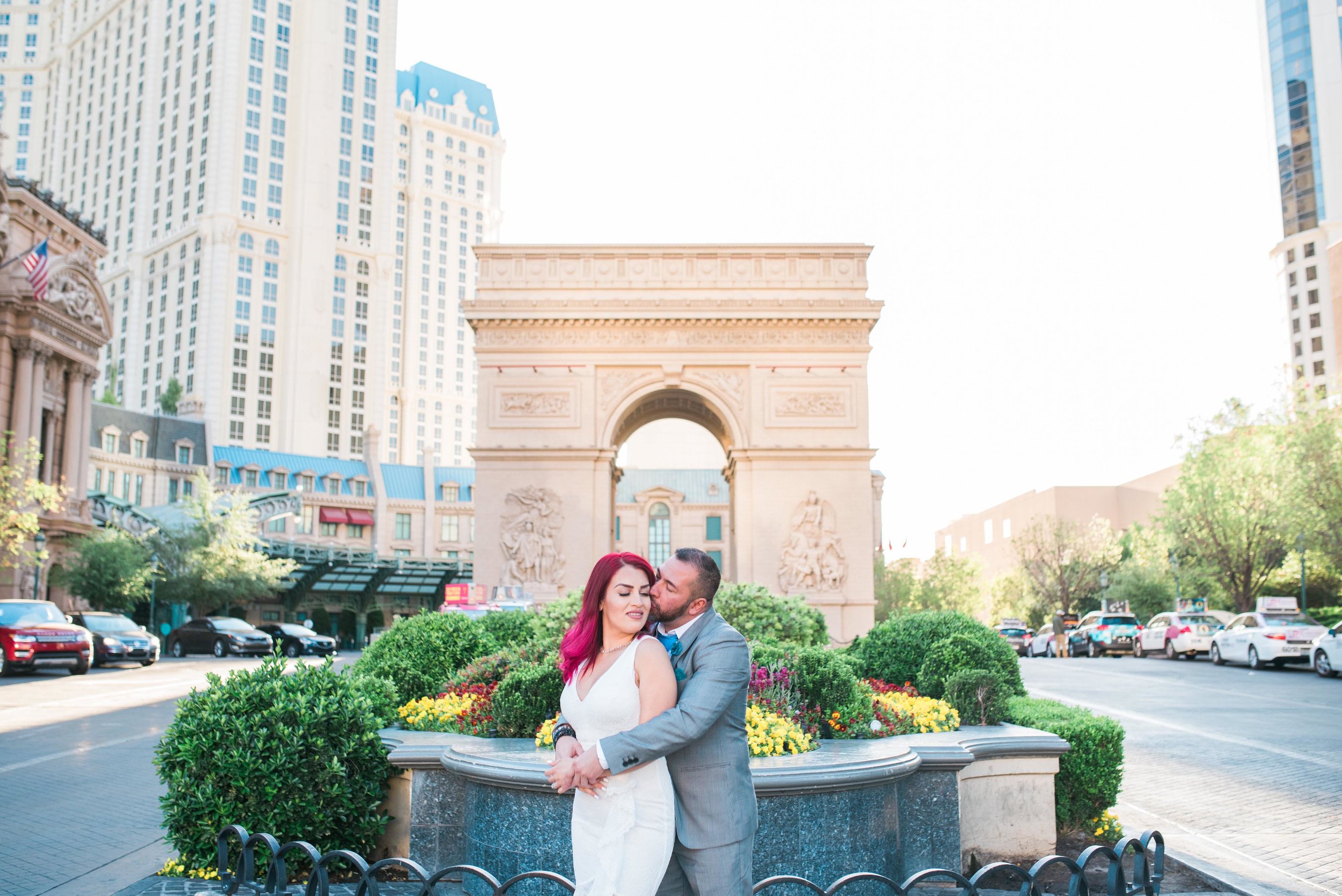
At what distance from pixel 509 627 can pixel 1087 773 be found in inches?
241

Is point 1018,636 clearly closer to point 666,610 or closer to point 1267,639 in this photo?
point 1267,639

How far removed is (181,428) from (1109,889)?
2641 inches

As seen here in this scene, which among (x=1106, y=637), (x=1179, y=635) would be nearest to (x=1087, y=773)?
(x=1179, y=635)

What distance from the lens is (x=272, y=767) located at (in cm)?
640

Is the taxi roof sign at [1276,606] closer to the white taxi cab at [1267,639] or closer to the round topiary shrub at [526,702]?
the white taxi cab at [1267,639]

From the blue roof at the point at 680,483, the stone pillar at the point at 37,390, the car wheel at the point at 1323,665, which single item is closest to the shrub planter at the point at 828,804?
the car wheel at the point at 1323,665

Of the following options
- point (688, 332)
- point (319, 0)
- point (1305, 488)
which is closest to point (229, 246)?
point (319, 0)

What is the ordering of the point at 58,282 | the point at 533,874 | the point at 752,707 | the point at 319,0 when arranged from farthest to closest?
the point at 319,0
the point at 58,282
the point at 752,707
the point at 533,874

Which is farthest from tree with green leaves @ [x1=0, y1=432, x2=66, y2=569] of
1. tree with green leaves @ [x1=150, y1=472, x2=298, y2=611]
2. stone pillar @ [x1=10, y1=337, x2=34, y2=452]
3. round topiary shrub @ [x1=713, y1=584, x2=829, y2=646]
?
round topiary shrub @ [x1=713, y1=584, x2=829, y2=646]

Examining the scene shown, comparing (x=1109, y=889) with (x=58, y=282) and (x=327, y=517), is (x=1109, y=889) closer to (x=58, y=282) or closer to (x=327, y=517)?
(x=58, y=282)

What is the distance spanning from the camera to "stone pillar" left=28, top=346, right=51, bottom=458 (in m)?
37.8

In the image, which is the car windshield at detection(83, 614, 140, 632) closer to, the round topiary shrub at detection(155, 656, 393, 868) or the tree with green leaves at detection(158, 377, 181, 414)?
the round topiary shrub at detection(155, 656, 393, 868)

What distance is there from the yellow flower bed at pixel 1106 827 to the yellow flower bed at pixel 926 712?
3.90 ft

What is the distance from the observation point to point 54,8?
119000mm
